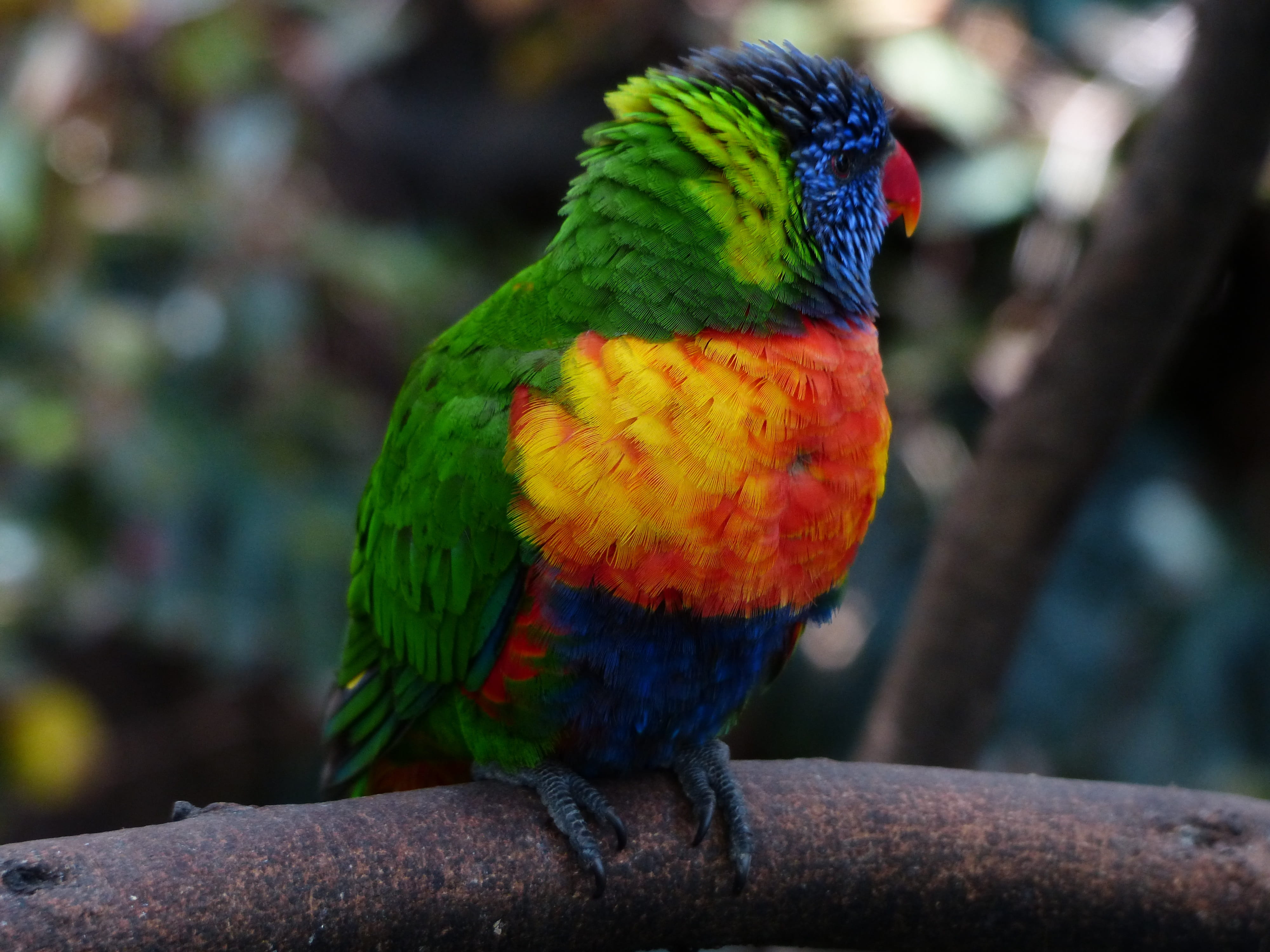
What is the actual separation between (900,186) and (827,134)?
0.28 meters

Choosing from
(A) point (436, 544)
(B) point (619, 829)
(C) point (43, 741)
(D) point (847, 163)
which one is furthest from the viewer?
(C) point (43, 741)

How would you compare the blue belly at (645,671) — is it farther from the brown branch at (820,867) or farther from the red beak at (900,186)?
the red beak at (900,186)

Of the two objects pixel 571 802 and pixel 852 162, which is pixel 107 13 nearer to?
pixel 852 162

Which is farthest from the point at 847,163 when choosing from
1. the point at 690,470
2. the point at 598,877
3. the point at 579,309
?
the point at 598,877

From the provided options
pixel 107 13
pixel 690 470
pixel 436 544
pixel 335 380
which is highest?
pixel 107 13

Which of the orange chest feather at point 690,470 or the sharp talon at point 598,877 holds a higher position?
the orange chest feather at point 690,470

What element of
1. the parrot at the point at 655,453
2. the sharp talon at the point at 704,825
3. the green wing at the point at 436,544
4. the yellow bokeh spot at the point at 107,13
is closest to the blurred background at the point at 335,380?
the yellow bokeh spot at the point at 107,13

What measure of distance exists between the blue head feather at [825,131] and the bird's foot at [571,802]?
864 mm

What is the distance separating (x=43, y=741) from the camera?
301cm

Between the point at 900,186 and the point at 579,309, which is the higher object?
the point at 900,186

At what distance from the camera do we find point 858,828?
1755 mm

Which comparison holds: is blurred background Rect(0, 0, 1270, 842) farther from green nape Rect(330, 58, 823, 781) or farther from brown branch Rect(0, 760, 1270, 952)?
brown branch Rect(0, 760, 1270, 952)

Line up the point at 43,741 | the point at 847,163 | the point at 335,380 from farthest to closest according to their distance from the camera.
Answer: the point at 335,380, the point at 43,741, the point at 847,163

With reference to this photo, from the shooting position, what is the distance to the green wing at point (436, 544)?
177cm
